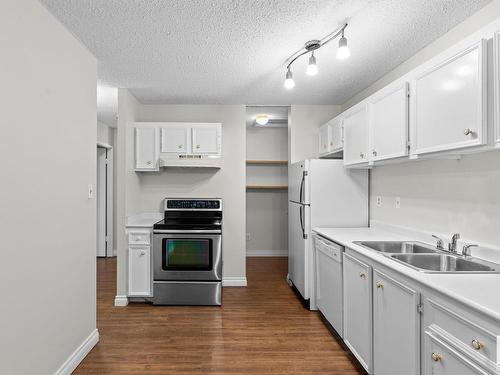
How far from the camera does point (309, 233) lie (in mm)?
3387

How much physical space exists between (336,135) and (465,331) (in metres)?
2.61

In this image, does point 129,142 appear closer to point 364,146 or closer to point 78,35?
point 78,35

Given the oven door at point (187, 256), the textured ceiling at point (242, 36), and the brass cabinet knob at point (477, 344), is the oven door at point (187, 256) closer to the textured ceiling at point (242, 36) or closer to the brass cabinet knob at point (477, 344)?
the textured ceiling at point (242, 36)

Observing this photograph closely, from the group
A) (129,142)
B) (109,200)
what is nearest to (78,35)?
(129,142)

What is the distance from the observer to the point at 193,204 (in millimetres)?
4129

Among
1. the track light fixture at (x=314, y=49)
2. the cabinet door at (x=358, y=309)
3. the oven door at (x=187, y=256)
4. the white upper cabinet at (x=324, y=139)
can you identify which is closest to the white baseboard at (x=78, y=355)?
the oven door at (x=187, y=256)

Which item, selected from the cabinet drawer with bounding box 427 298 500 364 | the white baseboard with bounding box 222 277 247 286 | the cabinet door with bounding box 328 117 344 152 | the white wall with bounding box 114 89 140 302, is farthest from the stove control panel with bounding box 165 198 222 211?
the cabinet drawer with bounding box 427 298 500 364

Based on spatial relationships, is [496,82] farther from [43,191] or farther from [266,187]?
[266,187]

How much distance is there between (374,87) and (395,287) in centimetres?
242

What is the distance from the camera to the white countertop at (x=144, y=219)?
351 centimetres

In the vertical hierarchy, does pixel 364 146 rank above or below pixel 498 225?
above

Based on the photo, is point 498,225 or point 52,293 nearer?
point 498,225

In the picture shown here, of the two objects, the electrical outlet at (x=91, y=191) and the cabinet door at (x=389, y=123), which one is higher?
the cabinet door at (x=389, y=123)

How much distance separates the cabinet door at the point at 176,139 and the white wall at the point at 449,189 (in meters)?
2.42
